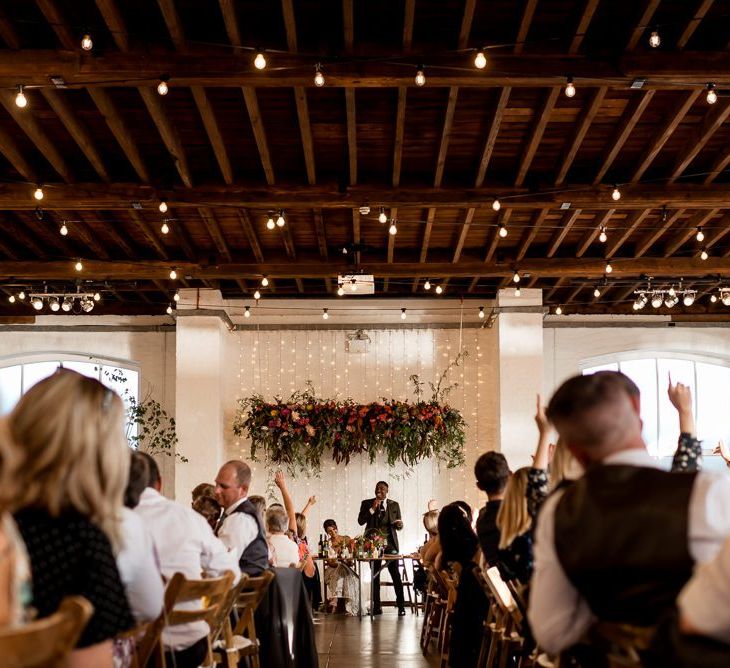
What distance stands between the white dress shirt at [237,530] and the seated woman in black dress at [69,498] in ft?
11.9

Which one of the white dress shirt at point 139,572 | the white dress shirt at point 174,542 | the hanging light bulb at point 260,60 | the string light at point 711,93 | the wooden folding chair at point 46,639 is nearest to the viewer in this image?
the wooden folding chair at point 46,639

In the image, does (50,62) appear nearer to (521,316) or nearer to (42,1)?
(42,1)

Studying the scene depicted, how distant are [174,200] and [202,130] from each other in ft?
3.79

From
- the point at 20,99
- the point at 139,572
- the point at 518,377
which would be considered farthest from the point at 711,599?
the point at 518,377

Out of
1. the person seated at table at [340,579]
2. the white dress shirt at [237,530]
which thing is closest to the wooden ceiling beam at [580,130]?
the white dress shirt at [237,530]

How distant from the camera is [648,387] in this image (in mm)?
15766

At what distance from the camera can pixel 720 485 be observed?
6.97 feet

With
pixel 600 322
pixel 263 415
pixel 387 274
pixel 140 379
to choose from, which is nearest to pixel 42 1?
pixel 387 274

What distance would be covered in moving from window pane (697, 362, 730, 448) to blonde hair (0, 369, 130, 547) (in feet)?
47.4

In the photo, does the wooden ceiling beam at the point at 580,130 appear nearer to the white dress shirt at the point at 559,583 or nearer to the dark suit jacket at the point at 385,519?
the white dress shirt at the point at 559,583

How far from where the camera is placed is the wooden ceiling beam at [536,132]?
7580 mm

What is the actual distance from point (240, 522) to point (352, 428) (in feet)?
25.4

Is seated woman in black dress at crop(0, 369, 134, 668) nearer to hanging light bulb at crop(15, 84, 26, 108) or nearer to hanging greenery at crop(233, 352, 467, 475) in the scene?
hanging light bulb at crop(15, 84, 26, 108)

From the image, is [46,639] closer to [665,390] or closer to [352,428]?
[352,428]
